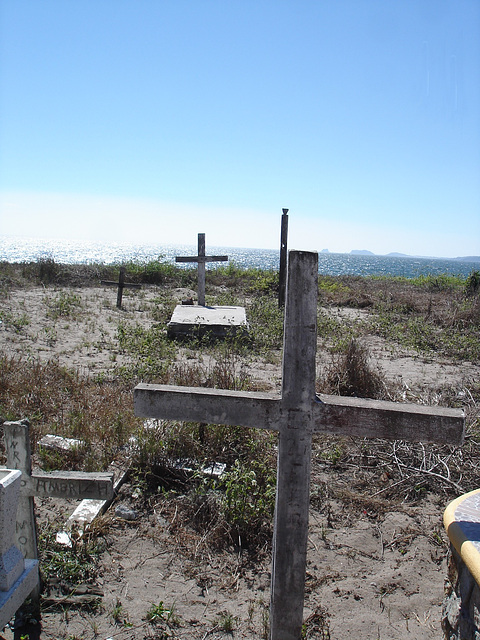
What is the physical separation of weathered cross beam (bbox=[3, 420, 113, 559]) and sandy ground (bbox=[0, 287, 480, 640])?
54cm

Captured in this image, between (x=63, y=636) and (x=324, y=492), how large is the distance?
2127mm

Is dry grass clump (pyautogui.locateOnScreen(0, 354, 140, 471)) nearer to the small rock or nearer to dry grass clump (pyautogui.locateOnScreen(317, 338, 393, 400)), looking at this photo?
the small rock

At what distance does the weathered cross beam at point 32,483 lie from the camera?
2.31m

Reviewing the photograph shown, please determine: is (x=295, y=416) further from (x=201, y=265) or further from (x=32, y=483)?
(x=201, y=265)

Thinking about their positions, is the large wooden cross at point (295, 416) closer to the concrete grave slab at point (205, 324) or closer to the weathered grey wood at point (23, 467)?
the weathered grey wood at point (23, 467)

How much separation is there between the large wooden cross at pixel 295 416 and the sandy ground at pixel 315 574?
1.92 ft

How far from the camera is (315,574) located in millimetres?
2846

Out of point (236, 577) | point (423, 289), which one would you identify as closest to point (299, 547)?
point (236, 577)

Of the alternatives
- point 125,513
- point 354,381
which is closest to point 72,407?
point 125,513

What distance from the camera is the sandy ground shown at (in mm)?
2410

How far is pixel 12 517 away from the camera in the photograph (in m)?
1.82

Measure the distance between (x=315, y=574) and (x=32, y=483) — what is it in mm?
1768

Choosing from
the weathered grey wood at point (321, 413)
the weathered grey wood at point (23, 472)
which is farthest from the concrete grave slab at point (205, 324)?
the weathered grey wood at point (321, 413)

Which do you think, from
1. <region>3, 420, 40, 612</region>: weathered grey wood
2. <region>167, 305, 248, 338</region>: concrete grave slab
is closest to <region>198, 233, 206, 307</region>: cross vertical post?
<region>167, 305, 248, 338</region>: concrete grave slab
